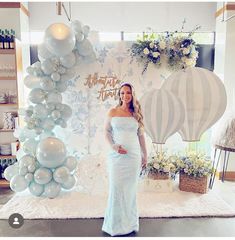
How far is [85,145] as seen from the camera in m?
3.26

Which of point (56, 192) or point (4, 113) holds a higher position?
point (4, 113)

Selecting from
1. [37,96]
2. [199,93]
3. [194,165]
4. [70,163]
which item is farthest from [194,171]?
[199,93]

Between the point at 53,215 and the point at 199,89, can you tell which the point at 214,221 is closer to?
the point at 53,215

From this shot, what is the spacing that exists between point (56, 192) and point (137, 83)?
1.50m

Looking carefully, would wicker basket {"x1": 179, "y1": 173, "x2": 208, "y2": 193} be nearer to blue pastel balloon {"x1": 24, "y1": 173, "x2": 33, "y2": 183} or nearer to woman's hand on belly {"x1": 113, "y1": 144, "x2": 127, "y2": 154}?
woman's hand on belly {"x1": 113, "y1": 144, "x2": 127, "y2": 154}

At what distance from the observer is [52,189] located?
2.71 metres

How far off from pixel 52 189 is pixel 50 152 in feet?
1.39

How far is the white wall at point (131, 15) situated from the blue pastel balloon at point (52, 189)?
239cm

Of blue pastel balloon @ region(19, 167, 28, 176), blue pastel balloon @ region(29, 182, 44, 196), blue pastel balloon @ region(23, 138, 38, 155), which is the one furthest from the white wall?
blue pastel balloon @ region(29, 182, 44, 196)

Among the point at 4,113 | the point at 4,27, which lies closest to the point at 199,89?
the point at 4,113

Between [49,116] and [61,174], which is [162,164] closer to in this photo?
[61,174]

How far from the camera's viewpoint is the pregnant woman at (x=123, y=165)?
1.75m

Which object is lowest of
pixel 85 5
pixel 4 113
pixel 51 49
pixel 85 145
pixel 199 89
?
pixel 85 145

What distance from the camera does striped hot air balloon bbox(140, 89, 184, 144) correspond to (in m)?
0.75
